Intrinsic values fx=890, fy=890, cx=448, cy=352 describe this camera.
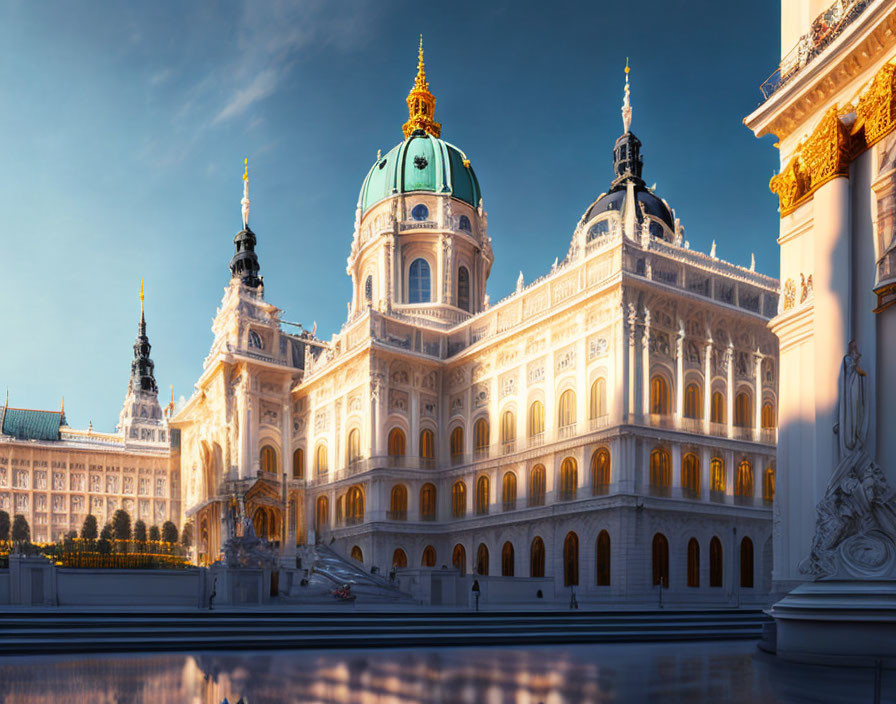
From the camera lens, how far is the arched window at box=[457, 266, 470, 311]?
61312 millimetres

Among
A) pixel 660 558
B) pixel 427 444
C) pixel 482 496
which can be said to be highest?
pixel 427 444

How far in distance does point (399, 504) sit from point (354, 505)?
3.42 metres

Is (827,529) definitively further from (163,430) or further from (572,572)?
(163,430)

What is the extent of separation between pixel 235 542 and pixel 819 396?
22.5 m

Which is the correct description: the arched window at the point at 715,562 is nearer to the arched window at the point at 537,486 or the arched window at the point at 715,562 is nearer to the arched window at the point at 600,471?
the arched window at the point at 600,471

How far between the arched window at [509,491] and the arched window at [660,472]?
28.9ft

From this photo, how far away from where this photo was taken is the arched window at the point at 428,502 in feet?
166

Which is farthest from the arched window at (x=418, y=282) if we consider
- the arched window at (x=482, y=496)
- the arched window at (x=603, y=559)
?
the arched window at (x=603, y=559)

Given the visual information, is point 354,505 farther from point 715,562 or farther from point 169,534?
point 169,534

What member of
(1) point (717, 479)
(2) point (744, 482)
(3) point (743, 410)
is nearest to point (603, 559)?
(1) point (717, 479)

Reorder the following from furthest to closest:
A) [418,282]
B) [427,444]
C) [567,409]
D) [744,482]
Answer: [418,282] < [427,444] < [567,409] < [744,482]

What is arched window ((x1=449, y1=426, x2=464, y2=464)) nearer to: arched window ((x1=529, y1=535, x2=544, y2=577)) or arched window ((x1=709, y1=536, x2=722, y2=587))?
arched window ((x1=529, y1=535, x2=544, y2=577))

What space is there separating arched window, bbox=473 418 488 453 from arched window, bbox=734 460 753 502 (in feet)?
44.0

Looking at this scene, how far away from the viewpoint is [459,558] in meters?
48.7
